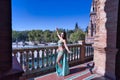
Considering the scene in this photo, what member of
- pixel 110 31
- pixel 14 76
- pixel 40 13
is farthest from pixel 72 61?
pixel 40 13

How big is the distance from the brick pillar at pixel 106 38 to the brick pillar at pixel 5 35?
2.65 meters

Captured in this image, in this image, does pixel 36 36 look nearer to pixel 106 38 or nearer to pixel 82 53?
pixel 82 53

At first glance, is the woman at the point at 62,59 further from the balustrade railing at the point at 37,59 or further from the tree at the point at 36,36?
the tree at the point at 36,36

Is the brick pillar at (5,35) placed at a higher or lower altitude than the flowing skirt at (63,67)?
higher

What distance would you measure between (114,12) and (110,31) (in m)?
0.45

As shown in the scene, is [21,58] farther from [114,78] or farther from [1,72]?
[1,72]

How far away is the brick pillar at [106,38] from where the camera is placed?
305cm

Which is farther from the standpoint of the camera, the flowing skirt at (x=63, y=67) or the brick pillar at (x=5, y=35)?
the flowing skirt at (x=63, y=67)

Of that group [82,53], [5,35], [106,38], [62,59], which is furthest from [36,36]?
[5,35]

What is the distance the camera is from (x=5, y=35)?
0.91m

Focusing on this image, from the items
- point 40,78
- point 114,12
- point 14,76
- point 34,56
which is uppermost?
point 114,12

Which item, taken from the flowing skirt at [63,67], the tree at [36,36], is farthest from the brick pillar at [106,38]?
the tree at [36,36]

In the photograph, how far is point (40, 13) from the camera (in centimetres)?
3259

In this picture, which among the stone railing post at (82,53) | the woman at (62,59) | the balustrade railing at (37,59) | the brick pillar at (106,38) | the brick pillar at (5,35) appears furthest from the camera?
the stone railing post at (82,53)
